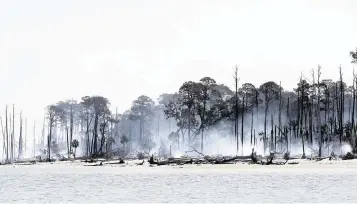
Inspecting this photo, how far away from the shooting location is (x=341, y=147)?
76125mm

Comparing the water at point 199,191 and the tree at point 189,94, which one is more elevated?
the tree at point 189,94

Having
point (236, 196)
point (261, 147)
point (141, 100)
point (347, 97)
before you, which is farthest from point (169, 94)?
point (236, 196)

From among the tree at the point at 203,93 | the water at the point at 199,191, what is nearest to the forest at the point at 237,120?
the tree at the point at 203,93

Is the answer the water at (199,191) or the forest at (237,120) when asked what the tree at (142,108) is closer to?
the forest at (237,120)

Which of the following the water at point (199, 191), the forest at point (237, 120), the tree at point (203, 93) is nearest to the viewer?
the water at point (199, 191)

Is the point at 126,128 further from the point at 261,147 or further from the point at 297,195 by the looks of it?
the point at 297,195

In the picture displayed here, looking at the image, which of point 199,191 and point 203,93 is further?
point 203,93

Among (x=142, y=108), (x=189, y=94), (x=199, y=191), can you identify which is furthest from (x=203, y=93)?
(x=199, y=191)

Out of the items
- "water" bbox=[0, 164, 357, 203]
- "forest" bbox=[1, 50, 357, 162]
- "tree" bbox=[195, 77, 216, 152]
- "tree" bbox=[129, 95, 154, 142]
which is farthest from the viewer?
"tree" bbox=[129, 95, 154, 142]

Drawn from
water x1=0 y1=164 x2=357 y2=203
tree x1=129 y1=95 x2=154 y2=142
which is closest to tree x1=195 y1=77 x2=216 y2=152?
tree x1=129 y1=95 x2=154 y2=142

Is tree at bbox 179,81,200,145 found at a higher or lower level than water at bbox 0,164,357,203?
higher

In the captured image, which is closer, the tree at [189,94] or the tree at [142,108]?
the tree at [189,94]

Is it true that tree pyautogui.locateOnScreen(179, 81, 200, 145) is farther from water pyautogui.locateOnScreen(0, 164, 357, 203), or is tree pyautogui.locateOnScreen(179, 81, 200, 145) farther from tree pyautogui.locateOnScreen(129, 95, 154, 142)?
water pyautogui.locateOnScreen(0, 164, 357, 203)

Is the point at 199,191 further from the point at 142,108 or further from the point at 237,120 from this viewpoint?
the point at 142,108
